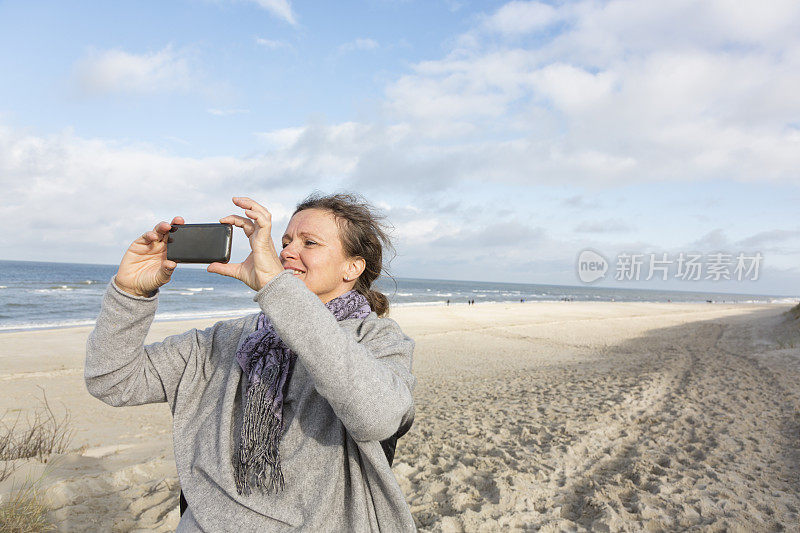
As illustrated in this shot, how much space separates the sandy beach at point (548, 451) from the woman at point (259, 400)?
2515 millimetres

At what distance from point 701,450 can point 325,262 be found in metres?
5.50

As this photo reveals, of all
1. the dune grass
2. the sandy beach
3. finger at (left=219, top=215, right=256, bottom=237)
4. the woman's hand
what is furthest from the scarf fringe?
the sandy beach

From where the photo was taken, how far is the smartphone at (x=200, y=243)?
A: 4.53ft

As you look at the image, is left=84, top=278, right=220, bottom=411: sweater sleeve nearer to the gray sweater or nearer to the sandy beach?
the gray sweater

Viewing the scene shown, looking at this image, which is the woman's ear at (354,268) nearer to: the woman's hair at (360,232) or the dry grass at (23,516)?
the woman's hair at (360,232)

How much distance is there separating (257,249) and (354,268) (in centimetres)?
65

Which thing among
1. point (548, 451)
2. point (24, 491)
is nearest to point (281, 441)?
point (24, 491)

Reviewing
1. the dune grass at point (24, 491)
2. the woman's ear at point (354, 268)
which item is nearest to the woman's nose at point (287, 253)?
the woman's ear at point (354, 268)

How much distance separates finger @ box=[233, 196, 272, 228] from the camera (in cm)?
125

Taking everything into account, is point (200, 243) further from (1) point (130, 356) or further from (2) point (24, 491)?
(2) point (24, 491)

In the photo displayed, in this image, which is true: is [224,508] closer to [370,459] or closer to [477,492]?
[370,459]

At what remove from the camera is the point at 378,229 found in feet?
6.54

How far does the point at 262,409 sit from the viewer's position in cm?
147

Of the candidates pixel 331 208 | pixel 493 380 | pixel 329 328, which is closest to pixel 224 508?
pixel 329 328
